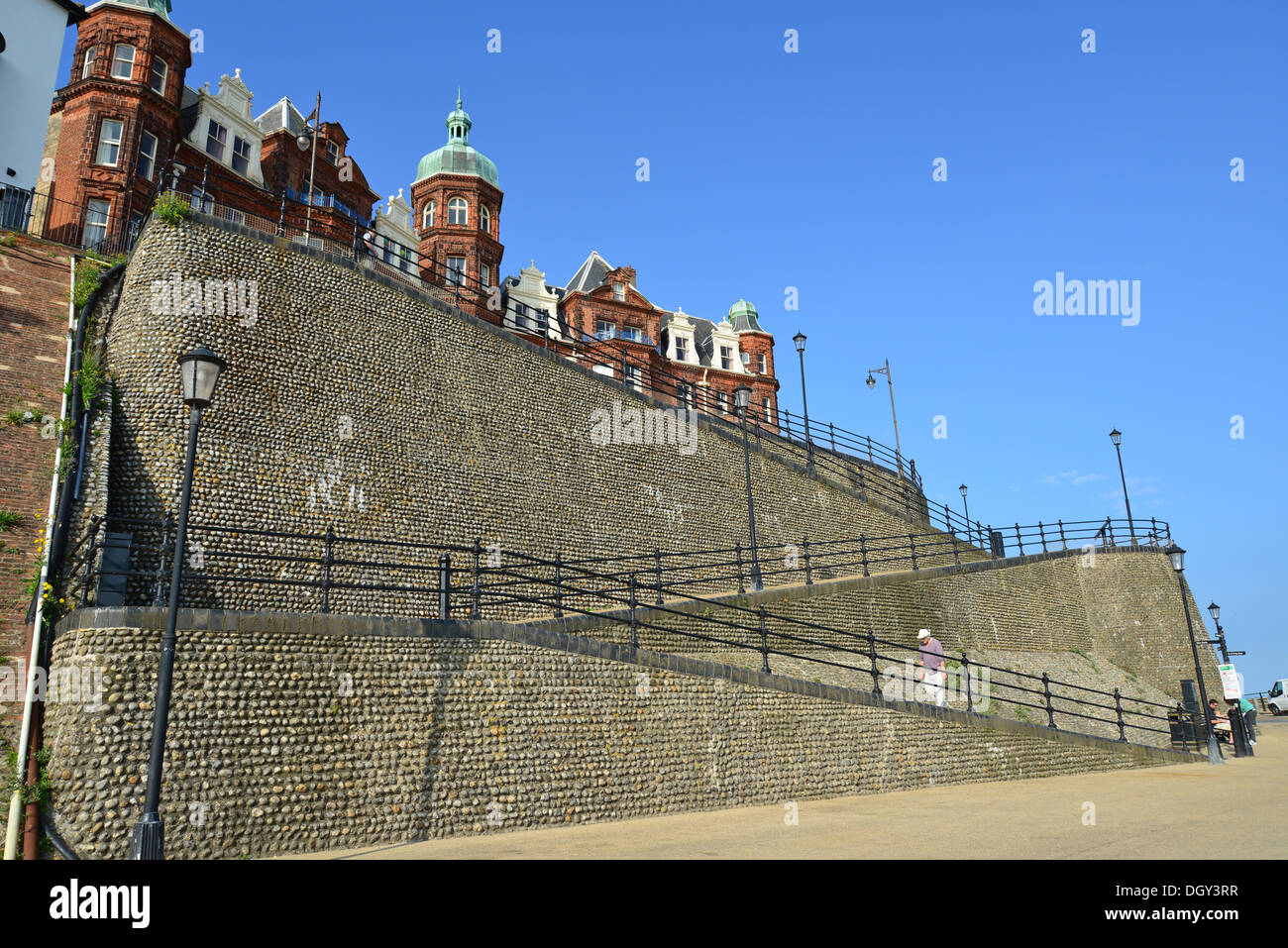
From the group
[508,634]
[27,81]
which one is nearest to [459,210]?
[27,81]

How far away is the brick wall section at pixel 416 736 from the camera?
28.3 feet

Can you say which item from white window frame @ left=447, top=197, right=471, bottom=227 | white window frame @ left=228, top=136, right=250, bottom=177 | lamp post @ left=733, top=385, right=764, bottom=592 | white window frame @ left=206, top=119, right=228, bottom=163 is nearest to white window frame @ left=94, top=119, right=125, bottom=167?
white window frame @ left=206, top=119, right=228, bottom=163

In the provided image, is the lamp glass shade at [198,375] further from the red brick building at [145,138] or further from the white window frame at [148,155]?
the white window frame at [148,155]

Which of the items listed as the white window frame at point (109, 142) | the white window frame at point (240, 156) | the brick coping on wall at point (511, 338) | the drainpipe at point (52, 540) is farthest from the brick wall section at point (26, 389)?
the white window frame at point (240, 156)

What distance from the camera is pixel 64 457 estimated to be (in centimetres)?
1300

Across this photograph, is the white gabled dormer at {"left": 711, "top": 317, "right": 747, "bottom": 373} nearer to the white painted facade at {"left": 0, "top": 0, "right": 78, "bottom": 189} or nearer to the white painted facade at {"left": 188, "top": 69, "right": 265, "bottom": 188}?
the white painted facade at {"left": 188, "top": 69, "right": 265, "bottom": 188}

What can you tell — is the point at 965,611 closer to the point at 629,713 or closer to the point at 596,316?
the point at 629,713

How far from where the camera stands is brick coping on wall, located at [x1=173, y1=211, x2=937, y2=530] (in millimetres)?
17484

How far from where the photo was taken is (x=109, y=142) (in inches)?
1097

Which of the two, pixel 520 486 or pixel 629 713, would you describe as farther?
pixel 520 486

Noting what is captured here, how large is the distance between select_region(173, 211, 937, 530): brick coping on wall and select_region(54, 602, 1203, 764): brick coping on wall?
10427mm
